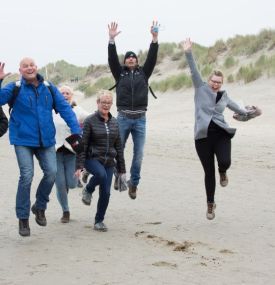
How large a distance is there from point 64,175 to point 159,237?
1.60 metres

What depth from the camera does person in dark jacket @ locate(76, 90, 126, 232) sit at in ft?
26.3

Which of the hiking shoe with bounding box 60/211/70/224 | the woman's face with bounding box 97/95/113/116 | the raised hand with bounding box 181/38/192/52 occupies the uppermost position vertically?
the raised hand with bounding box 181/38/192/52

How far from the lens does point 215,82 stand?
28.2 ft

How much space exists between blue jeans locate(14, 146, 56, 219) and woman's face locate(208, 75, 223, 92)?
2.20 meters

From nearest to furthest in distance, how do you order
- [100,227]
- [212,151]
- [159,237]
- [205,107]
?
[159,237] < [100,227] < [205,107] < [212,151]

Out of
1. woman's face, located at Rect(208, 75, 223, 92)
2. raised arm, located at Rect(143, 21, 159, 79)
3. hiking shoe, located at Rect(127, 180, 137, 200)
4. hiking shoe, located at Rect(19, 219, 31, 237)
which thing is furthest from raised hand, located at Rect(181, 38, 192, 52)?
hiking shoe, located at Rect(19, 219, 31, 237)

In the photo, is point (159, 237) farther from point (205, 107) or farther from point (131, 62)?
point (131, 62)

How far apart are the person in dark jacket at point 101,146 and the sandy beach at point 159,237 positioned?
561 millimetres

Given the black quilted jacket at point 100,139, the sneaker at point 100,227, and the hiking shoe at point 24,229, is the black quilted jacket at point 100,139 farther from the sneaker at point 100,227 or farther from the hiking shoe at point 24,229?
the hiking shoe at point 24,229

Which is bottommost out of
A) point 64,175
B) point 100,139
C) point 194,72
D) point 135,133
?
point 64,175

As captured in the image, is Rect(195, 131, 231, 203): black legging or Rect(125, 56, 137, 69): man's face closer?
Rect(195, 131, 231, 203): black legging

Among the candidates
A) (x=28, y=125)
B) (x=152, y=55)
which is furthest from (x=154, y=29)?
(x=28, y=125)

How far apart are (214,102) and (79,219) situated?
2259mm

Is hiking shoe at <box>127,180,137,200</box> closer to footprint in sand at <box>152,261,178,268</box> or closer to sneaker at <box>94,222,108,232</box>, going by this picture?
sneaker at <box>94,222,108,232</box>
